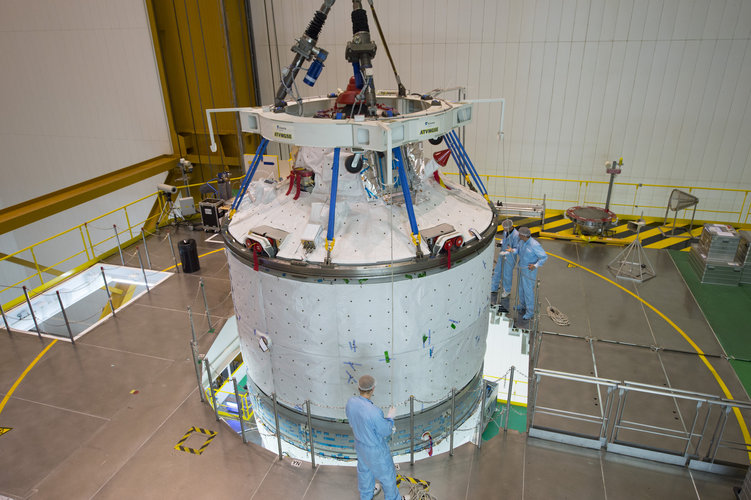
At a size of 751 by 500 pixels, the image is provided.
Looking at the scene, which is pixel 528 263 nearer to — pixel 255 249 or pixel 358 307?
pixel 358 307

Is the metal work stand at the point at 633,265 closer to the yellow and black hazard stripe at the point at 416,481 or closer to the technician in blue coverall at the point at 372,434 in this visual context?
the yellow and black hazard stripe at the point at 416,481

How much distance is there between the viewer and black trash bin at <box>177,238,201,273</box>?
36.2 feet

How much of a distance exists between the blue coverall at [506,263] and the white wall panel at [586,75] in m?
5.32

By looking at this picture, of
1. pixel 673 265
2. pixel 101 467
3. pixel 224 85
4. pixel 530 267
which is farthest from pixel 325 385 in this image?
pixel 224 85

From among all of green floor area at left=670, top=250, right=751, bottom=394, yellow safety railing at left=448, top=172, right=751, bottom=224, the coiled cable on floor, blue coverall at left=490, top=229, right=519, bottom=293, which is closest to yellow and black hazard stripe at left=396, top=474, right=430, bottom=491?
blue coverall at left=490, top=229, right=519, bottom=293

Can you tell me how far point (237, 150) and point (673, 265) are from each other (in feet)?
44.2

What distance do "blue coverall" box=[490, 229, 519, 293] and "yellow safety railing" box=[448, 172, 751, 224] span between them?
4.82 m

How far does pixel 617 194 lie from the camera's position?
14.4 metres

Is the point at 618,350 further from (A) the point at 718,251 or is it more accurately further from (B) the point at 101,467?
(B) the point at 101,467

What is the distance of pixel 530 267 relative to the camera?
930cm

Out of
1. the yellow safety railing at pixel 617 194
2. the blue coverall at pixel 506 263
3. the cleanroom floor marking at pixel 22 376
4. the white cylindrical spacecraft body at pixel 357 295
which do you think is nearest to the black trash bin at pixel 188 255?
the cleanroom floor marking at pixel 22 376

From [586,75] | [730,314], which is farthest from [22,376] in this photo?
[586,75]

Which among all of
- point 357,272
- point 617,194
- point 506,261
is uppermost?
point 357,272

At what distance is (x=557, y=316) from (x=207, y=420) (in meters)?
7.03
